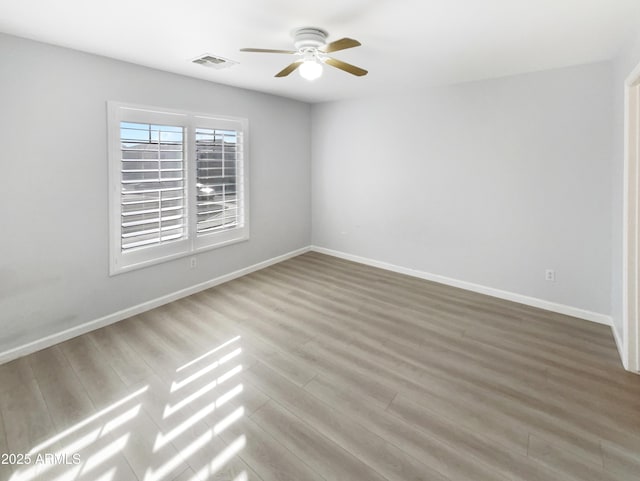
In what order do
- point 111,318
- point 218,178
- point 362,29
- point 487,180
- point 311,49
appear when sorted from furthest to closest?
point 218,178 → point 487,180 → point 111,318 → point 311,49 → point 362,29

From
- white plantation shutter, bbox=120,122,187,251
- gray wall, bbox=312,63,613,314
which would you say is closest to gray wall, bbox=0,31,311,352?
white plantation shutter, bbox=120,122,187,251

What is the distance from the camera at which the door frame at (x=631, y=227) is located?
2502 millimetres

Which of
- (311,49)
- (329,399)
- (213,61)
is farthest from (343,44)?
(329,399)

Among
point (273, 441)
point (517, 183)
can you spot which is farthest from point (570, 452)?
point (517, 183)

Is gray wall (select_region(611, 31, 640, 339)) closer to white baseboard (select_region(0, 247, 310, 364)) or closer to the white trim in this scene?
the white trim

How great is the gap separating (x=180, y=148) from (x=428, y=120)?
10.5 ft

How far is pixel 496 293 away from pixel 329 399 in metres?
2.82

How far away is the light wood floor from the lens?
180 cm

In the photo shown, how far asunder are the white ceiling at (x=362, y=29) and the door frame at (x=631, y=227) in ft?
1.96

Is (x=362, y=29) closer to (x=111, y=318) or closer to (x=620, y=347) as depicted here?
(x=620, y=347)

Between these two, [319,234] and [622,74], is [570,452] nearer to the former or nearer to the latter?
[622,74]

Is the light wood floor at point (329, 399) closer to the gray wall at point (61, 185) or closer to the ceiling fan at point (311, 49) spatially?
the gray wall at point (61, 185)

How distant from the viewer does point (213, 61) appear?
3.27 metres

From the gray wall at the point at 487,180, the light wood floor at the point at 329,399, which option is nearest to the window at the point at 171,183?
the light wood floor at the point at 329,399
